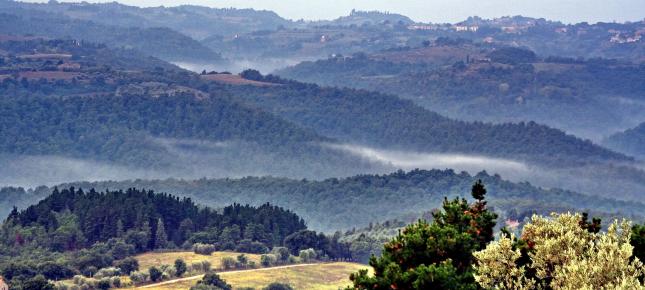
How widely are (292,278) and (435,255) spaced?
11711cm

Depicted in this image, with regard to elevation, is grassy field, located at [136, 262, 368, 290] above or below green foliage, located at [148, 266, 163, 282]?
below

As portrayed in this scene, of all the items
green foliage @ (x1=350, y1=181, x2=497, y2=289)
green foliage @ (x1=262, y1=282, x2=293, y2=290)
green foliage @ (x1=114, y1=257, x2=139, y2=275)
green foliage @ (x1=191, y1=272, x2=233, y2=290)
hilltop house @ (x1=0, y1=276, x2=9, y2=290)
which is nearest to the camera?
green foliage @ (x1=350, y1=181, x2=497, y2=289)

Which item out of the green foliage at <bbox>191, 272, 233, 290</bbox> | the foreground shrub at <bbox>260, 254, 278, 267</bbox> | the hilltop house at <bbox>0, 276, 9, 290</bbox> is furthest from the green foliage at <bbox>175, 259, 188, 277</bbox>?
the hilltop house at <bbox>0, 276, 9, 290</bbox>

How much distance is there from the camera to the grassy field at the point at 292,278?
573 feet

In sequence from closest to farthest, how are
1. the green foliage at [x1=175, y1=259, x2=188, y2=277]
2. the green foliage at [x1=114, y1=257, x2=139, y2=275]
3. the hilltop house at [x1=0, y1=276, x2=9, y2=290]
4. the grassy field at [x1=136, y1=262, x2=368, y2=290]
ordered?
the hilltop house at [x1=0, y1=276, x2=9, y2=290] < the grassy field at [x1=136, y1=262, x2=368, y2=290] < the green foliage at [x1=175, y1=259, x2=188, y2=277] < the green foliage at [x1=114, y1=257, x2=139, y2=275]

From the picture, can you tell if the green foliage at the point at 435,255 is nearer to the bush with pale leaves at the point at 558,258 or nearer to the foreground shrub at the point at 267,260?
the bush with pale leaves at the point at 558,258

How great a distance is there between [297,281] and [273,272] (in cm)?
632

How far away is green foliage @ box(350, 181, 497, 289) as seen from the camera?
6444 cm

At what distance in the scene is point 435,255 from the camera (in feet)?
227

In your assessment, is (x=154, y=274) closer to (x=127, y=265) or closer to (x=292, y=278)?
(x=127, y=265)

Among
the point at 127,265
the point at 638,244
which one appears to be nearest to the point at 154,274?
the point at 127,265

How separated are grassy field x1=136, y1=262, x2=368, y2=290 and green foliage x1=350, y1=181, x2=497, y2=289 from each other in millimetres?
97528

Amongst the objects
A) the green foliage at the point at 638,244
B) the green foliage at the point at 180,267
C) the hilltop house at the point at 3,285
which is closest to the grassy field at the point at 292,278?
the green foliage at the point at 180,267

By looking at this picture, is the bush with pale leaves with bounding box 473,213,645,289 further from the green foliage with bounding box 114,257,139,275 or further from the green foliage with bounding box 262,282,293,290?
the green foliage with bounding box 114,257,139,275
